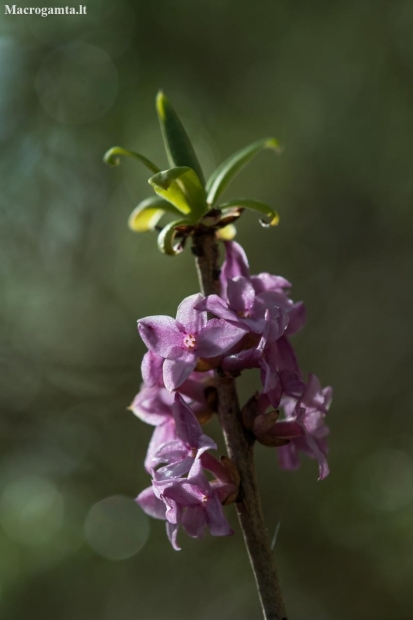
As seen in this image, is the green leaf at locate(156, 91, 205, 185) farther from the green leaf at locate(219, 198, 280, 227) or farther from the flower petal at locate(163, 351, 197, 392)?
the flower petal at locate(163, 351, 197, 392)

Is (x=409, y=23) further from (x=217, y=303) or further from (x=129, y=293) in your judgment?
(x=217, y=303)

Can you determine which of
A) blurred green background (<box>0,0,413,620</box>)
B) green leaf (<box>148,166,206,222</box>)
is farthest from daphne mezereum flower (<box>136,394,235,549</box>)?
blurred green background (<box>0,0,413,620</box>)

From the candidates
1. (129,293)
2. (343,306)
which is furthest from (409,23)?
(129,293)

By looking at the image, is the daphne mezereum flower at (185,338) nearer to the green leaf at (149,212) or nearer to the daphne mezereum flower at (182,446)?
the daphne mezereum flower at (182,446)

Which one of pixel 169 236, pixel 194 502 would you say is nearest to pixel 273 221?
pixel 169 236

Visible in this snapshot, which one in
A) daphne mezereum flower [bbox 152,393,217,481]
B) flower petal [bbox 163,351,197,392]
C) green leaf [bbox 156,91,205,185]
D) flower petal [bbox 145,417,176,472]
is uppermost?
green leaf [bbox 156,91,205,185]

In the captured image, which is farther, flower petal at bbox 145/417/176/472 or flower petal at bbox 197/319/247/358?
flower petal at bbox 145/417/176/472

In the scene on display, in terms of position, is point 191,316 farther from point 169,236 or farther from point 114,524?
point 114,524
